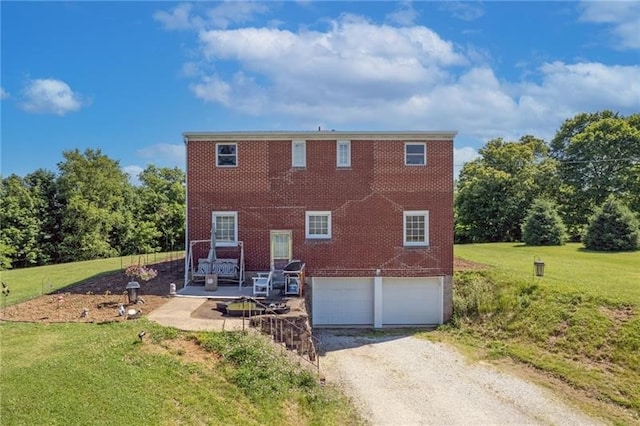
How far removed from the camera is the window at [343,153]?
18.8m

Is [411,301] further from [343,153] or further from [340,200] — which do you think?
[343,153]

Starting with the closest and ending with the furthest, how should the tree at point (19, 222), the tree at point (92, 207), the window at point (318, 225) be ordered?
the window at point (318, 225) < the tree at point (19, 222) < the tree at point (92, 207)

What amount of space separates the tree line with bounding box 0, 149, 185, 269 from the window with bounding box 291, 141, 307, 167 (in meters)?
24.6

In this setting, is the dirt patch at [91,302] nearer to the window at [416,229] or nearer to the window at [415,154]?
the window at [416,229]

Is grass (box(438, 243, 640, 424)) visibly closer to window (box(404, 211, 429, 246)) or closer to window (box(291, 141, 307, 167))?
window (box(404, 211, 429, 246))

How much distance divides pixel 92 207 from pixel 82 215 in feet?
3.41

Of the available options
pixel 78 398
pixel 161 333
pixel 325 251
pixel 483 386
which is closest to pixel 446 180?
pixel 325 251

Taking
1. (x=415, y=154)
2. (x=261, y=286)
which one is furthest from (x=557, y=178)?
(x=261, y=286)

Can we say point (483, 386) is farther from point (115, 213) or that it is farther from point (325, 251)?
point (115, 213)

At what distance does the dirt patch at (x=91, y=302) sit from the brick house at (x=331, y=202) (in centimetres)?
330

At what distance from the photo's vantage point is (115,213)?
3928cm

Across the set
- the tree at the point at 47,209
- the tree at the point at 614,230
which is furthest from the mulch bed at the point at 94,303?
the tree at the point at 614,230

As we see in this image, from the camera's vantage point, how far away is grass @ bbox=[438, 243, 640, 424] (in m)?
12.6

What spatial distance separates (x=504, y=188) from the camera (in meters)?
40.4
